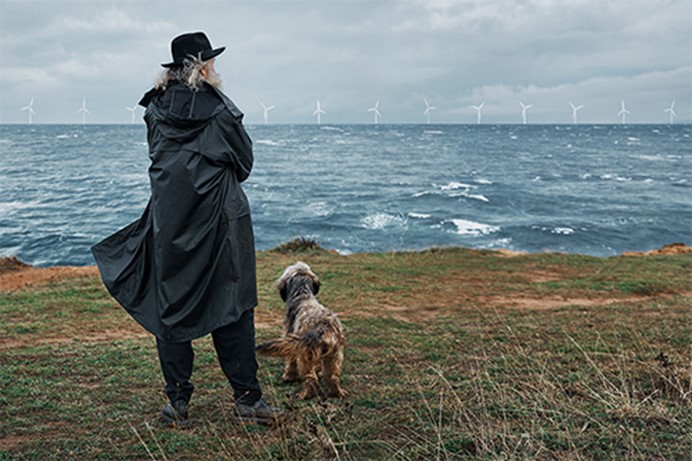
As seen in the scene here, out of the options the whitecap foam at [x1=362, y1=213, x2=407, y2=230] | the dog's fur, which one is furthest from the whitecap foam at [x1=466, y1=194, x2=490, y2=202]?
the dog's fur

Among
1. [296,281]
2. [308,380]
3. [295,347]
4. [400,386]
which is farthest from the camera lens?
[296,281]

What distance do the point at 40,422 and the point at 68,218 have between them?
36217 millimetres

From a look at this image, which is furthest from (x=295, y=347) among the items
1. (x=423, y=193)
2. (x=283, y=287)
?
(x=423, y=193)

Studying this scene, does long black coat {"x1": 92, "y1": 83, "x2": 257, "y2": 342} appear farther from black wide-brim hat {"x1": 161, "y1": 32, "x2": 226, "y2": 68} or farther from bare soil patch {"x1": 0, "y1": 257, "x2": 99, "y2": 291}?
bare soil patch {"x1": 0, "y1": 257, "x2": 99, "y2": 291}

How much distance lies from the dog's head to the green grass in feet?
3.02

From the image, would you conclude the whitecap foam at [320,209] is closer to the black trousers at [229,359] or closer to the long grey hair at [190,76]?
the black trousers at [229,359]

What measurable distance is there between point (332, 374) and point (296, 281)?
1.26 m

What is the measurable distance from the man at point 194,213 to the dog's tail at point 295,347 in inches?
19.7

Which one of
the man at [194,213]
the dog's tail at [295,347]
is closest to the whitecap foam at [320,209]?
the dog's tail at [295,347]

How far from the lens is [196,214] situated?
4.30 m

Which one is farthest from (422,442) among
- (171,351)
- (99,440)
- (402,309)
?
(402,309)

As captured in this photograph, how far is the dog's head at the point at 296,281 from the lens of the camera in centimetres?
629

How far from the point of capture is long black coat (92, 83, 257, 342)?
14.0 feet

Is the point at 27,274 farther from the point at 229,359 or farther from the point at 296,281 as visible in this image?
the point at 229,359
